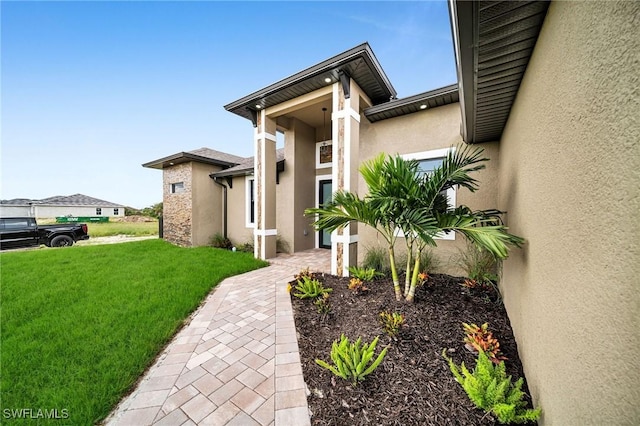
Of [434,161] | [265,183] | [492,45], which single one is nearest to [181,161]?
[265,183]

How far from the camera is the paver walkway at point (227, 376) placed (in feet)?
5.94

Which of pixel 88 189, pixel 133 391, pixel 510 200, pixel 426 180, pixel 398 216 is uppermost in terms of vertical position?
pixel 88 189

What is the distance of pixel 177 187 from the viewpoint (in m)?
10.2

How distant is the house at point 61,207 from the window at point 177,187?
3072cm

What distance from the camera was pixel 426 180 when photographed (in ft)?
10.6

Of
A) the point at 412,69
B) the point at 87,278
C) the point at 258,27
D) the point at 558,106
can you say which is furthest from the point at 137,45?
the point at 558,106

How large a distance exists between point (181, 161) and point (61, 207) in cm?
3440

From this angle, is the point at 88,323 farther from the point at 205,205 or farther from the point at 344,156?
the point at 205,205

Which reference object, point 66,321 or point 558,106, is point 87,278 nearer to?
point 66,321

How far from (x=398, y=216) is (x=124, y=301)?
4.92 m

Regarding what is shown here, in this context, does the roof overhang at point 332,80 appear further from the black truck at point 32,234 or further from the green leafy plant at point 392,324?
the black truck at point 32,234

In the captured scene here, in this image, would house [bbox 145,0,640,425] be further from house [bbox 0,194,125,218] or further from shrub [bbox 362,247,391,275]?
house [bbox 0,194,125,218]

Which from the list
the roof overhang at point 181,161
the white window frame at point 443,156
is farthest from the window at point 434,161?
the roof overhang at point 181,161

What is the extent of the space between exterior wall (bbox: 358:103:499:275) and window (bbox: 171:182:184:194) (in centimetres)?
849
